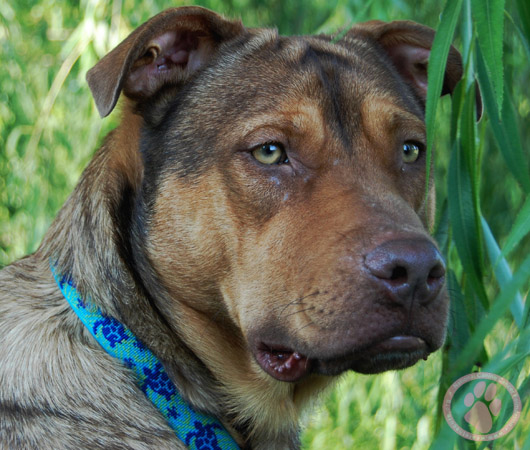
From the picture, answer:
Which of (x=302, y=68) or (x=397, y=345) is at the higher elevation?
(x=302, y=68)

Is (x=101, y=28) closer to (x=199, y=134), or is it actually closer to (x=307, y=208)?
(x=199, y=134)

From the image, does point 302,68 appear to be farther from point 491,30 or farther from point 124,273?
point 124,273

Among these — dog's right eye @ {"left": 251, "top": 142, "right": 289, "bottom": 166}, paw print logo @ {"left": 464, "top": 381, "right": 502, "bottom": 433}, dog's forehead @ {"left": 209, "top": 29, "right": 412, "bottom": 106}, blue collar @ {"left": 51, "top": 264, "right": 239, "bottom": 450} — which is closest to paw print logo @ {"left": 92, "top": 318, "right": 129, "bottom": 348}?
blue collar @ {"left": 51, "top": 264, "right": 239, "bottom": 450}

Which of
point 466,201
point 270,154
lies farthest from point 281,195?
point 466,201

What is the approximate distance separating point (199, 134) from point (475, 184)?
113 centimetres

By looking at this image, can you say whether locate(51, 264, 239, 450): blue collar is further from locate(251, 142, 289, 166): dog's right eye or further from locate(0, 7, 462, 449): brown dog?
locate(251, 142, 289, 166): dog's right eye

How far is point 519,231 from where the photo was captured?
2.45 m

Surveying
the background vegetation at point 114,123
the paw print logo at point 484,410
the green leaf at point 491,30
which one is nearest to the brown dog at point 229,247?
the paw print logo at point 484,410

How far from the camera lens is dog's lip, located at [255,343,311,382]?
2760 mm

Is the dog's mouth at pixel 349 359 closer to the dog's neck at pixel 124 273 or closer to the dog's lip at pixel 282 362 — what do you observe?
the dog's lip at pixel 282 362

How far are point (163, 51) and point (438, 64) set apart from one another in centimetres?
116

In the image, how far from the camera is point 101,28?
494cm

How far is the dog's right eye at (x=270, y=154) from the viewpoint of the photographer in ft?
9.71

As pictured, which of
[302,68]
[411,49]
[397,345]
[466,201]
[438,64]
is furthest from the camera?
[411,49]
